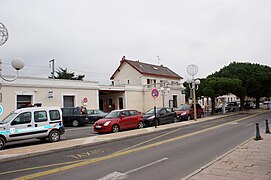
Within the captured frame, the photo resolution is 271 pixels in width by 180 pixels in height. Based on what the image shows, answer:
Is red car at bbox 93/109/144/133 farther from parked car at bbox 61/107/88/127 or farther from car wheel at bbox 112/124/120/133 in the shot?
parked car at bbox 61/107/88/127

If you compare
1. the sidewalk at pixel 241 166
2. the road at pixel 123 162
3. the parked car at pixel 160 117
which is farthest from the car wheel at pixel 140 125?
the sidewalk at pixel 241 166

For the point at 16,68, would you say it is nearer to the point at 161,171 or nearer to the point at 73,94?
the point at 161,171

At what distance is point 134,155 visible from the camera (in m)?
8.71

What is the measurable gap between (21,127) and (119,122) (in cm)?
616

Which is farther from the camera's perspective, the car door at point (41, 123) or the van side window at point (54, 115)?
the van side window at point (54, 115)

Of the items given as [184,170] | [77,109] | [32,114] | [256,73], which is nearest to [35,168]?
[184,170]

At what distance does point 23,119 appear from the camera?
468 inches

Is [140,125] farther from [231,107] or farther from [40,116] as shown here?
[231,107]

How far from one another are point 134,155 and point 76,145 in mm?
3326

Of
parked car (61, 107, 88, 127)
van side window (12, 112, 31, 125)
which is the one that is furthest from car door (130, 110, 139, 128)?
parked car (61, 107, 88, 127)

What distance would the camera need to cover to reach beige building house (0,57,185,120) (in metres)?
24.9

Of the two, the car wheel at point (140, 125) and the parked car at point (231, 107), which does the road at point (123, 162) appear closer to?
the car wheel at point (140, 125)

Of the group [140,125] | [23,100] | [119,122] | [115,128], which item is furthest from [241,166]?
[23,100]

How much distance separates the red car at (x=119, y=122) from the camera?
1538 cm
